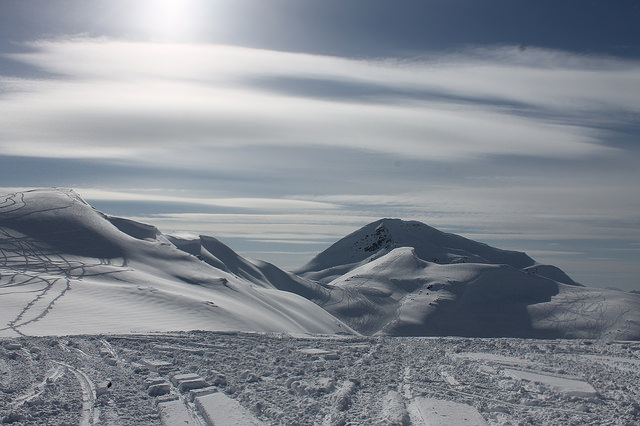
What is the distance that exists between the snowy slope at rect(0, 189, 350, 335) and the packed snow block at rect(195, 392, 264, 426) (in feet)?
31.0

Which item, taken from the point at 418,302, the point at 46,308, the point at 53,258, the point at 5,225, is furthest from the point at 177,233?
the point at 46,308

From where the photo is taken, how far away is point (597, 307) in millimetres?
86625

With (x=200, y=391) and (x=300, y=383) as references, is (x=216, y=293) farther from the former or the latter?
(x=200, y=391)

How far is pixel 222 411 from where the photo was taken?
7.49 metres

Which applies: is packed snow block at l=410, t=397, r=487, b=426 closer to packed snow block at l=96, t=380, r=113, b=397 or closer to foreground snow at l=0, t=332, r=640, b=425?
foreground snow at l=0, t=332, r=640, b=425

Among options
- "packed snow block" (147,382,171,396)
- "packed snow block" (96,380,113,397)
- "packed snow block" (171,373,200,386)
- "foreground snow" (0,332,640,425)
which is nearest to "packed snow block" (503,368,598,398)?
"foreground snow" (0,332,640,425)

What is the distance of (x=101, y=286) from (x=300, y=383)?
843 inches

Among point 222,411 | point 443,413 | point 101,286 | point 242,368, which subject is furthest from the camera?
point 101,286

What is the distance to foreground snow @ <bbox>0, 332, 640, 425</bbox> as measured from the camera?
24.4ft

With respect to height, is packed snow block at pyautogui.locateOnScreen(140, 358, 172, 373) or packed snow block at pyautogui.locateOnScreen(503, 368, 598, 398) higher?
packed snow block at pyautogui.locateOnScreen(503, 368, 598, 398)

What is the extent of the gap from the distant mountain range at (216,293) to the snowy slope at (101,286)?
88 mm

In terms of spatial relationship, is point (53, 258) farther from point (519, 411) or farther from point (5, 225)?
point (519, 411)

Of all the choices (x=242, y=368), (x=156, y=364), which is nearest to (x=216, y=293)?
(x=156, y=364)

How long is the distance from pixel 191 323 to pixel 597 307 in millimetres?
81159
